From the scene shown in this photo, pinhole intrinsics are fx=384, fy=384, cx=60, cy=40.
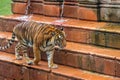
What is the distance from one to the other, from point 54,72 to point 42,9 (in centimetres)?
267

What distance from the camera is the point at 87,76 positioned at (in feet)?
22.0

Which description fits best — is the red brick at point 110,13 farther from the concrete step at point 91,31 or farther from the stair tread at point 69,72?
the stair tread at point 69,72

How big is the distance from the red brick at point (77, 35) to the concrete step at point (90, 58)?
0.11 m

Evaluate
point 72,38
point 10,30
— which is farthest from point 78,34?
point 10,30

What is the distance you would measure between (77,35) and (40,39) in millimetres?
873

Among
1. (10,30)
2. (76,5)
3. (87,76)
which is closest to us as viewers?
(87,76)

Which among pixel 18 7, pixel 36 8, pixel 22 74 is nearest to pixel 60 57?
pixel 22 74

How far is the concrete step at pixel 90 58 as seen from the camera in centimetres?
666

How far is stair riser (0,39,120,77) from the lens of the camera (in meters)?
6.65

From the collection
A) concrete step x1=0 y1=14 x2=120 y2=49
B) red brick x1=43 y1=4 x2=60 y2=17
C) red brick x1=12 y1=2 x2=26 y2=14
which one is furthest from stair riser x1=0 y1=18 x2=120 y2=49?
red brick x1=12 y1=2 x2=26 y2=14

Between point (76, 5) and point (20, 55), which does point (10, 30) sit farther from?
point (76, 5)

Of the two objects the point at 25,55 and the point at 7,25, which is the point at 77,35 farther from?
the point at 7,25

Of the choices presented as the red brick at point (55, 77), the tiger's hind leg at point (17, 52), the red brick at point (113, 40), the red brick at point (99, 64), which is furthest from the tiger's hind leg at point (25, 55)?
the red brick at point (113, 40)

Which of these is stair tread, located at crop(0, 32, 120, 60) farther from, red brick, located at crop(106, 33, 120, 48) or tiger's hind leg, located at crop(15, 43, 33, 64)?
tiger's hind leg, located at crop(15, 43, 33, 64)
